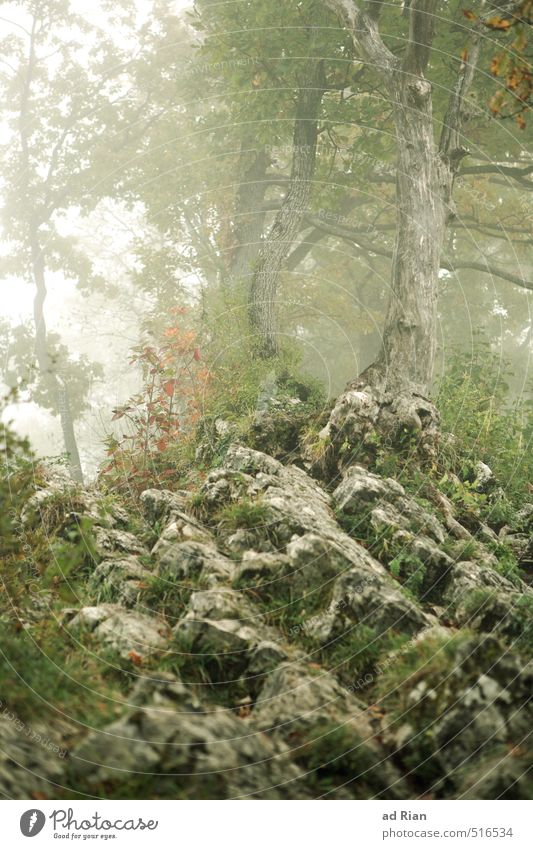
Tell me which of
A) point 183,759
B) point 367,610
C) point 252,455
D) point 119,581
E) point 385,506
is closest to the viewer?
point 183,759

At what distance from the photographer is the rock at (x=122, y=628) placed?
3861 mm

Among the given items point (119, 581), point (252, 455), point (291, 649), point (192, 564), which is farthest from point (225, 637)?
point (252, 455)

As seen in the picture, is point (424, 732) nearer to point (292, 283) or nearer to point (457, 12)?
point (457, 12)

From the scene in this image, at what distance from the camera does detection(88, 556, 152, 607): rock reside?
14.7 feet

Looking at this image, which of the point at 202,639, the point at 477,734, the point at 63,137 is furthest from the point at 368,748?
the point at 63,137

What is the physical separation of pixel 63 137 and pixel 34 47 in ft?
7.95

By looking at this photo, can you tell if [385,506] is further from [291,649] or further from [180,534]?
[291,649]

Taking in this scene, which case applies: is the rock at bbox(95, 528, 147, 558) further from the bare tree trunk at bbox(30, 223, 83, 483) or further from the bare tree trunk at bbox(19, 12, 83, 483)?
the bare tree trunk at bbox(30, 223, 83, 483)

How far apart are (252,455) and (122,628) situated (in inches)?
110

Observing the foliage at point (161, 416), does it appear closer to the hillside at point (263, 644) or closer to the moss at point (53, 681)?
the hillside at point (263, 644)

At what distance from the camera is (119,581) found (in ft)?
15.1

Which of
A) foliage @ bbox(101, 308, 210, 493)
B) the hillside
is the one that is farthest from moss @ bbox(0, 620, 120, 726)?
foliage @ bbox(101, 308, 210, 493)

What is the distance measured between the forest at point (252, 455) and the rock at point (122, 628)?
0.9 inches

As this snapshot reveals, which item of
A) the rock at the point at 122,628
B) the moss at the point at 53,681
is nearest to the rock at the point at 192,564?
the rock at the point at 122,628
